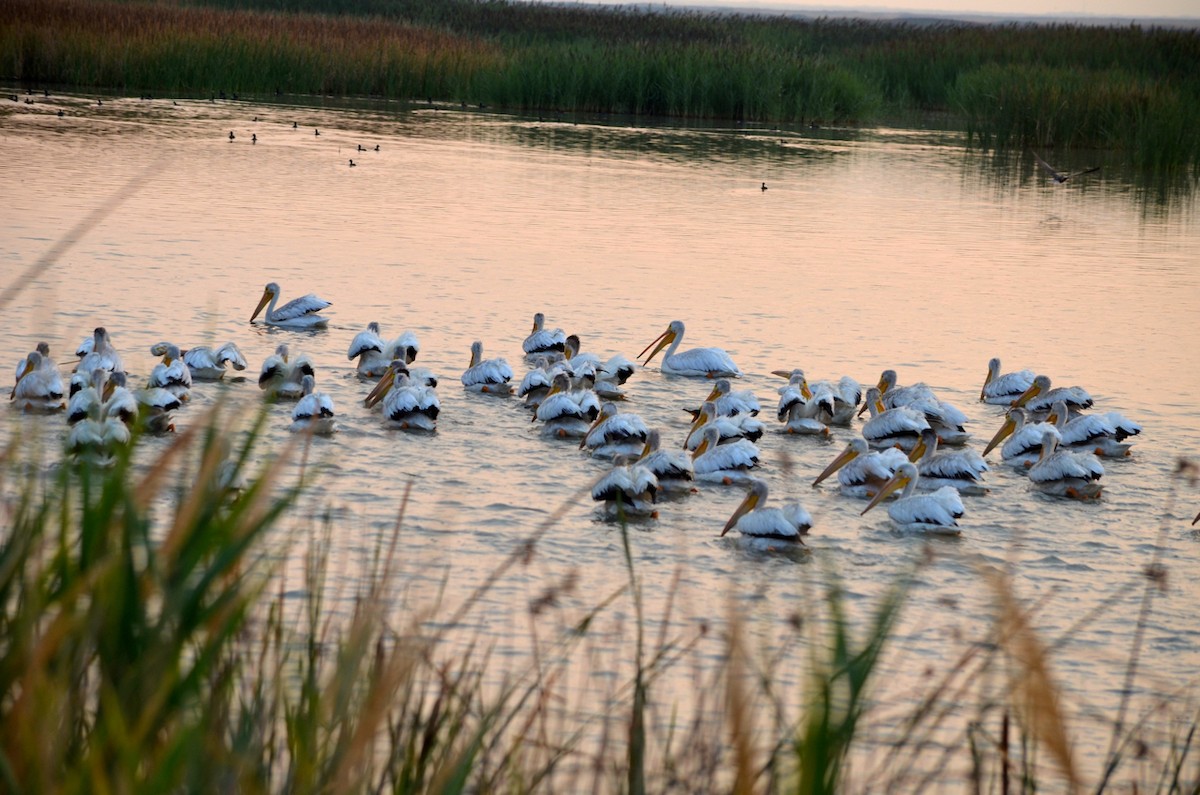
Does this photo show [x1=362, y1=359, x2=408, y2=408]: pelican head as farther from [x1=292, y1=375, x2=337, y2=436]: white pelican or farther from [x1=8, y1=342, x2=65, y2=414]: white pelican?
[x1=8, y1=342, x2=65, y2=414]: white pelican

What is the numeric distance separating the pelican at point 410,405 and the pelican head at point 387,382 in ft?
0.22

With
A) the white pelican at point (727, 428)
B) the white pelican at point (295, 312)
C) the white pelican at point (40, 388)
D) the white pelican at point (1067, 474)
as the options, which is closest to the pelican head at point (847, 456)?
the white pelican at point (727, 428)

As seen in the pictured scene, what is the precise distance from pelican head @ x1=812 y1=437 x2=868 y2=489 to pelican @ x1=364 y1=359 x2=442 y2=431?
203 cm

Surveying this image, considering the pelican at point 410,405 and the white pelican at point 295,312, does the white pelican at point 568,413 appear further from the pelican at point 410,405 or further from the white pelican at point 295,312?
the white pelican at point 295,312

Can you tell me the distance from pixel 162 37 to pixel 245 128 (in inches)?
236

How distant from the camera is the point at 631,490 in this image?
6.66m

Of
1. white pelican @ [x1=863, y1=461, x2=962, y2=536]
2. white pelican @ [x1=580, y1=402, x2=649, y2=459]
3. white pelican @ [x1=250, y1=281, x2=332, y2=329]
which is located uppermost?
white pelican @ [x1=250, y1=281, x2=332, y2=329]

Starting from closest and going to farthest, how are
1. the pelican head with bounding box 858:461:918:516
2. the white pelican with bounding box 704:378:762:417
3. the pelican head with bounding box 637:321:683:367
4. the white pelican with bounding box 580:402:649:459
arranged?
the pelican head with bounding box 858:461:918:516 → the white pelican with bounding box 580:402:649:459 → the white pelican with bounding box 704:378:762:417 → the pelican head with bounding box 637:321:683:367

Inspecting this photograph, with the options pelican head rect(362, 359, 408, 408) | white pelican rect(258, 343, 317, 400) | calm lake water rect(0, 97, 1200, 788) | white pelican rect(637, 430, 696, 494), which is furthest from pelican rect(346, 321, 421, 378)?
white pelican rect(637, 430, 696, 494)

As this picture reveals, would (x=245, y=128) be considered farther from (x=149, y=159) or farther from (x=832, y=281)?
(x=832, y=281)

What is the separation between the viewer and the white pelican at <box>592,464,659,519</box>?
6648mm

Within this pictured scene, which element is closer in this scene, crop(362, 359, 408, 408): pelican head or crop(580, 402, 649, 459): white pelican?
crop(580, 402, 649, 459): white pelican

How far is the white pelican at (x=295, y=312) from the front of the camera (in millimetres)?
10156

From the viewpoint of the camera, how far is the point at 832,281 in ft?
44.3
